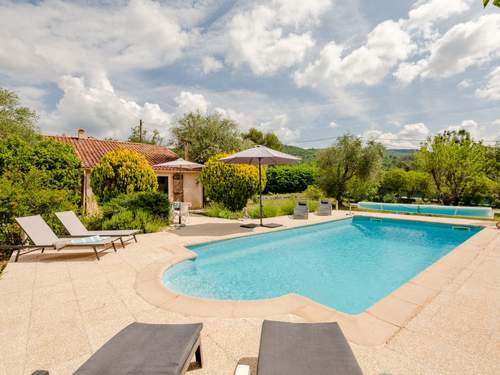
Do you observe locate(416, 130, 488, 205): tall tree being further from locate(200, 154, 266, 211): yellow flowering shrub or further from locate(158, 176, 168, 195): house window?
locate(158, 176, 168, 195): house window

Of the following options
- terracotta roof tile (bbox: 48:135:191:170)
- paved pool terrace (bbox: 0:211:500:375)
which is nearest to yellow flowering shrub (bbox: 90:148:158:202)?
terracotta roof tile (bbox: 48:135:191:170)

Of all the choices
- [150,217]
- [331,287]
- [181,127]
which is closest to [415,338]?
[331,287]

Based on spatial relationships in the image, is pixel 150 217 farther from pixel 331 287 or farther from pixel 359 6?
pixel 359 6

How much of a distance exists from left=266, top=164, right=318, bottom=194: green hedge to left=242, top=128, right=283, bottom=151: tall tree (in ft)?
75.6

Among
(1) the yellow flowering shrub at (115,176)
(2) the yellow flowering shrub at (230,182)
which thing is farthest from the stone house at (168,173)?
(1) the yellow flowering shrub at (115,176)

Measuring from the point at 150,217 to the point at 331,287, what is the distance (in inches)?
273

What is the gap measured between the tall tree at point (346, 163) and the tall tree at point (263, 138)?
1202 inches

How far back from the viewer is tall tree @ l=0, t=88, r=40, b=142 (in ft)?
44.6

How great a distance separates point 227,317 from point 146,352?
5.08 feet

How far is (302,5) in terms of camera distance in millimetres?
7551

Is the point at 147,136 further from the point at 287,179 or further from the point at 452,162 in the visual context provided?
the point at 452,162

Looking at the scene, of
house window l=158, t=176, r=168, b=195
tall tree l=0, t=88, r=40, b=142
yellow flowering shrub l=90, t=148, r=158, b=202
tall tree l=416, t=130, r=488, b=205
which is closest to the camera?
yellow flowering shrub l=90, t=148, r=158, b=202

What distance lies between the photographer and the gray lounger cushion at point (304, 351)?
184 centimetres

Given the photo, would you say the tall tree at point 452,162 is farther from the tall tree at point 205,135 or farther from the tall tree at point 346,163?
the tall tree at point 205,135
